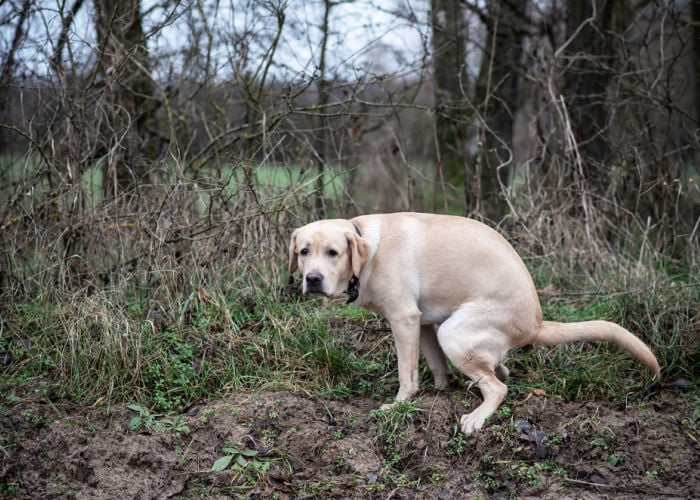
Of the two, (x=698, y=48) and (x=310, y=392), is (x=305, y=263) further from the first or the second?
(x=698, y=48)

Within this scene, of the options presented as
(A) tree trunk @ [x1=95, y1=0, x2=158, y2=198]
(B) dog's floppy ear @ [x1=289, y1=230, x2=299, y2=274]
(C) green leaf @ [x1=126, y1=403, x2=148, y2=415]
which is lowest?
(C) green leaf @ [x1=126, y1=403, x2=148, y2=415]

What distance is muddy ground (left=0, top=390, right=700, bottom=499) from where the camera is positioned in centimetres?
371

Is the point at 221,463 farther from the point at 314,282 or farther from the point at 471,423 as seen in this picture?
the point at 471,423

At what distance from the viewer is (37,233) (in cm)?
525

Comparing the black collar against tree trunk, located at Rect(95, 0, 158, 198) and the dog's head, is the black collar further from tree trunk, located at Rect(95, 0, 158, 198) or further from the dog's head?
tree trunk, located at Rect(95, 0, 158, 198)

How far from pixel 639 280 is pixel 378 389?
2437 mm

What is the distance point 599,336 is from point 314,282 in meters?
1.87

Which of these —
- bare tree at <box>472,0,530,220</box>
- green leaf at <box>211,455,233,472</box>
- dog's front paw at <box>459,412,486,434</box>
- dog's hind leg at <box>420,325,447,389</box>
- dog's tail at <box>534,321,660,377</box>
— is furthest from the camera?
bare tree at <box>472,0,530,220</box>

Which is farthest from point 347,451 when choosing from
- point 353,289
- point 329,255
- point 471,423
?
point 329,255

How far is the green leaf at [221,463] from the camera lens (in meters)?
3.83

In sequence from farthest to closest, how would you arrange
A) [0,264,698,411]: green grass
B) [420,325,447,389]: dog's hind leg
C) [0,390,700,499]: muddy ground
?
[420,325,447,389]: dog's hind leg → [0,264,698,411]: green grass → [0,390,700,499]: muddy ground

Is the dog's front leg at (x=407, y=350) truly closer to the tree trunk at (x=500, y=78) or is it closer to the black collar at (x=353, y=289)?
the black collar at (x=353, y=289)

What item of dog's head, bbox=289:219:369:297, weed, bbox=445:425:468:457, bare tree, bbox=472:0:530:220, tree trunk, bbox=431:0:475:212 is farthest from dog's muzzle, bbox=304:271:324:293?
bare tree, bbox=472:0:530:220

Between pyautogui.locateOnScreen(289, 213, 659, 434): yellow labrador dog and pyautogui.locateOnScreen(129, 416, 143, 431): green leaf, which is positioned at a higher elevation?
pyautogui.locateOnScreen(289, 213, 659, 434): yellow labrador dog
